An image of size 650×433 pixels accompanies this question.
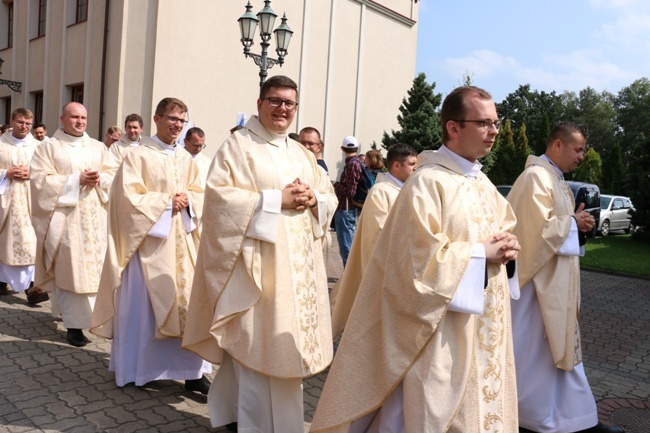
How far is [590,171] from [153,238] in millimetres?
34968

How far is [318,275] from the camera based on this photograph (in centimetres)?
399

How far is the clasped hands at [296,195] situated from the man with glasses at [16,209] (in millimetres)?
5067

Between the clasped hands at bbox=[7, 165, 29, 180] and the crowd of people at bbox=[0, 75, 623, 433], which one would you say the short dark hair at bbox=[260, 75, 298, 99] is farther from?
the clasped hands at bbox=[7, 165, 29, 180]

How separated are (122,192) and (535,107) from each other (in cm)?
8534

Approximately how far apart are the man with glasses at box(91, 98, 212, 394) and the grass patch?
1132 centimetres

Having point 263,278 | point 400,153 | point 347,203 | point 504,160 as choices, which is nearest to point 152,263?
point 263,278

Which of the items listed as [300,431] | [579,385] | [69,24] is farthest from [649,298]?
[69,24]

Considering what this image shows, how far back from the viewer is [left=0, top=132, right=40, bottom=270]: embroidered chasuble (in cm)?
777

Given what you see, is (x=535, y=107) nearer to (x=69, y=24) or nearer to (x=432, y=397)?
(x=69, y=24)

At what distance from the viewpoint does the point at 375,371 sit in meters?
3.01

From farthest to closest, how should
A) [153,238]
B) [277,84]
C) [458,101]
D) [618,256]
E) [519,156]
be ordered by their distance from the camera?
[519,156] → [618,256] → [153,238] → [277,84] → [458,101]

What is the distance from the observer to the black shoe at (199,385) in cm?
482

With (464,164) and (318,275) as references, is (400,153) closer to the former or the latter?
(318,275)

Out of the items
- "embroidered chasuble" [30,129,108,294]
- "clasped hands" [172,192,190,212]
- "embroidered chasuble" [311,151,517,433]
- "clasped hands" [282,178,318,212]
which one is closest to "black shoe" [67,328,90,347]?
"embroidered chasuble" [30,129,108,294]
